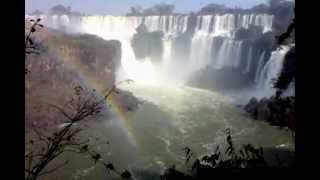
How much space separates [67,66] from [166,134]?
507 inches

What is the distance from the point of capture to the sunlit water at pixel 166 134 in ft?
42.9

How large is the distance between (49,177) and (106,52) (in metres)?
19.4

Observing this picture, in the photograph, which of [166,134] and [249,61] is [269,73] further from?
[166,134]

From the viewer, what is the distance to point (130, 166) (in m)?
13.0

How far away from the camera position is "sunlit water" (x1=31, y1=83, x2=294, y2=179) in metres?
13.1

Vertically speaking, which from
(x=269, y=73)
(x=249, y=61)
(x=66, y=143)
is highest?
(x=66, y=143)

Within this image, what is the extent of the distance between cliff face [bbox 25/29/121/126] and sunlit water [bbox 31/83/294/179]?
3.63 metres

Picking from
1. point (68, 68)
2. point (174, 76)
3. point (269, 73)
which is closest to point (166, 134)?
point (269, 73)

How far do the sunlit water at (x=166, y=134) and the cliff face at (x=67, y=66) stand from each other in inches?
143

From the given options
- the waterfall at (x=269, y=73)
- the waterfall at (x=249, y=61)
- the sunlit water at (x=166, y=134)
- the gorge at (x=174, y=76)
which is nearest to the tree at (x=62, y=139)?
the gorge at (x=174, y=76)

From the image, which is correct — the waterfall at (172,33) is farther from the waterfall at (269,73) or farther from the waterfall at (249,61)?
the waterfall at (269,73)

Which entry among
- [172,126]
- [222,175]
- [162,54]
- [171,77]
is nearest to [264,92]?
[172,126]

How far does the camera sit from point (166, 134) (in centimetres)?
1739
